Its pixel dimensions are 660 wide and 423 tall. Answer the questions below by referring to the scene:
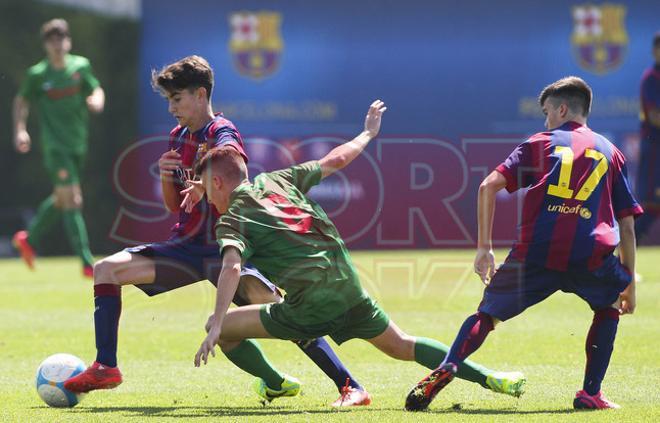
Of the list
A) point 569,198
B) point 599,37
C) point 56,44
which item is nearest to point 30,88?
point 56,44

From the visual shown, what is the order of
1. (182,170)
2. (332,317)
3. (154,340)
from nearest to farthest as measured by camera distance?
(332,317), (182,170), (154,340)

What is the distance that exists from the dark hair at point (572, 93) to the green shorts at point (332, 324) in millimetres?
1358

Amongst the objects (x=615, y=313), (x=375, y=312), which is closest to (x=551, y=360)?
(x=615, y=313)

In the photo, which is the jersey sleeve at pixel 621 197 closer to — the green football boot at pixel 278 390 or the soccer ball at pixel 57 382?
the green football boot at pixel 278 390

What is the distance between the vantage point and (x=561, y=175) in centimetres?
555

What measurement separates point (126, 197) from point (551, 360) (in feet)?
44.8

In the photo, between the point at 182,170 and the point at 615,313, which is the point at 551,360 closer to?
the point at 615,313

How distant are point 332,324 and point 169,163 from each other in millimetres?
1325

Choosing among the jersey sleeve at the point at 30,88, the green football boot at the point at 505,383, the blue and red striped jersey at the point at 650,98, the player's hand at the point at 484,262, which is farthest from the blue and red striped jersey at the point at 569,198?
the jersey sleeve at the point at 30,88

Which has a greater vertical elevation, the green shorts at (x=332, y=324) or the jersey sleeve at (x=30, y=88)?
the jersey sleeve at (x=30, y=88)

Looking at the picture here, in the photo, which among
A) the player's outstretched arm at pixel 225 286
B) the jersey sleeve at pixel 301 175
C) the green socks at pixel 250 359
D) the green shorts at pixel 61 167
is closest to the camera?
the player's outstretched arm at pixel 225 286

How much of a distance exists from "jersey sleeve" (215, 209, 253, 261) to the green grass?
79 cm

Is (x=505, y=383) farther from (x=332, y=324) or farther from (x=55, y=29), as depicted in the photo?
(x=55, y=29)

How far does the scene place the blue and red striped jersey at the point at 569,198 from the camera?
5535 millimetres
